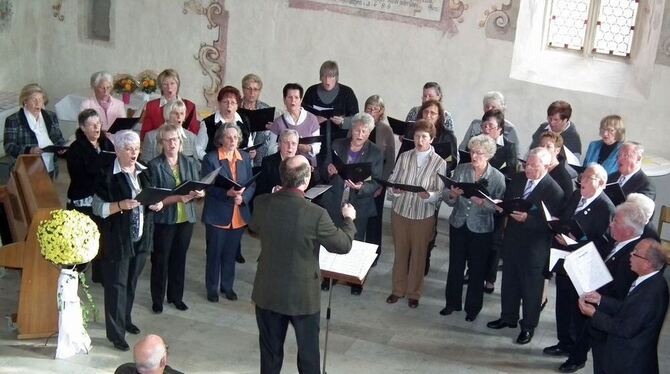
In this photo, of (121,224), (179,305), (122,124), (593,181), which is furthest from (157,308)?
(593,181)

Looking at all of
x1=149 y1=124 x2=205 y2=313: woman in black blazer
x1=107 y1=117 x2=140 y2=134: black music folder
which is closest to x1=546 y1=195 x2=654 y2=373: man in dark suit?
x1=149 y1=124 x2=205 y2=313: woman in black blazer

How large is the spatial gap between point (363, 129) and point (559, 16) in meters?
3.55

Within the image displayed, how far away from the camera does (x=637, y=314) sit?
5.97 metres

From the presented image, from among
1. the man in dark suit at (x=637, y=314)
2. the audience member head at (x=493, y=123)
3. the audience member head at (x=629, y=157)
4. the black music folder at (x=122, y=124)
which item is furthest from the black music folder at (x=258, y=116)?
the man in dark suit at (x=637, y=314)

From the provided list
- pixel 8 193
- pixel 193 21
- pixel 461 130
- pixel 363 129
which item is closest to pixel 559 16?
pixel 461 130

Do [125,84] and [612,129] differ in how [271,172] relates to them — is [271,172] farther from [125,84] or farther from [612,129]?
[125,84]

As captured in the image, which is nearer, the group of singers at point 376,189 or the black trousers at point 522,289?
the group of singers at point 376,189

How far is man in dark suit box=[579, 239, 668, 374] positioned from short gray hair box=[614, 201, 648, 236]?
29cm

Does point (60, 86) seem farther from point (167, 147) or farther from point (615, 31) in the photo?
point (615, 31)

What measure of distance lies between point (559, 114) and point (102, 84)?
4359mm

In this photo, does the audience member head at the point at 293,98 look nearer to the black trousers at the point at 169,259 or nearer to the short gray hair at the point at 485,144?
the black trousers at the point at 169,259

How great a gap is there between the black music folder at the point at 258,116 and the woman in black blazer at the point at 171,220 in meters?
0.86

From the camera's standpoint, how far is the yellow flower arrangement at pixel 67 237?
681cm

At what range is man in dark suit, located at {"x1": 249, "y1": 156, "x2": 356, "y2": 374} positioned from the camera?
5.98m
